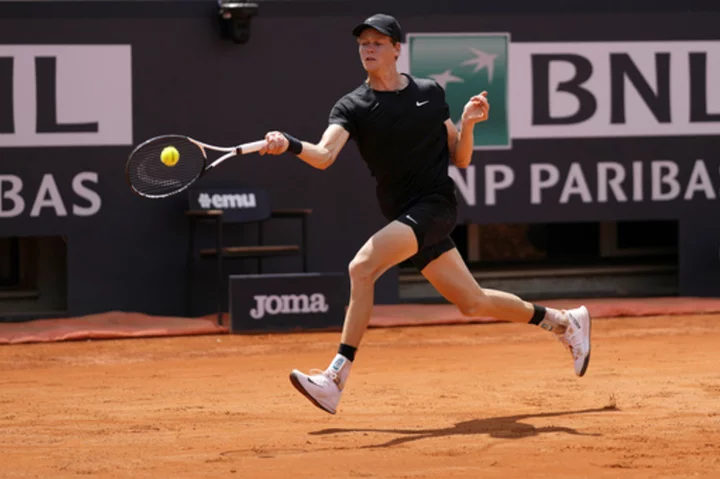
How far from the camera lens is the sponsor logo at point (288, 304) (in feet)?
29.9

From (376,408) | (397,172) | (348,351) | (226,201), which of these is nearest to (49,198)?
(226,201)

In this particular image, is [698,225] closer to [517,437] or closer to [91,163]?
[91,163]

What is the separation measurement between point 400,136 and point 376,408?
1.27 meters

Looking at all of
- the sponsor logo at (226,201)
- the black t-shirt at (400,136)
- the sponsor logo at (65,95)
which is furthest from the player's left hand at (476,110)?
the sponsor logo at (65,95)

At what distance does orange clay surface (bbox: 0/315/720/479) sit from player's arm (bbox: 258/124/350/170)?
1.11 m

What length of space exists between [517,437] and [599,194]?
5.81m

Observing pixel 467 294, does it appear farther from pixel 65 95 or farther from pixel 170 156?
pixel 65 95

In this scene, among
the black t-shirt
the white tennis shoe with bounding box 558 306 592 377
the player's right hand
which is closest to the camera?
the player's right hand

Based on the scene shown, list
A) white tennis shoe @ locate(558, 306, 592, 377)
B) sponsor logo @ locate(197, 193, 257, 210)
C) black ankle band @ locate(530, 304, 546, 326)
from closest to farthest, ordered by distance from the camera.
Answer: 1. black ankle band @ locate(530, 304, 546, 326)
2. white tennis shoe @ locate(558, 306, 592, 377)
3. sponsor logo @ locate(197, 193, 257, 210)

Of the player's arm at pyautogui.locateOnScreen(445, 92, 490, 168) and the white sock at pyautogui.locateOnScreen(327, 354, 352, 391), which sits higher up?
the player's arm at pyautogui.locateOnScreen(445, 92, 490, 168)

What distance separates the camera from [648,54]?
415 inches

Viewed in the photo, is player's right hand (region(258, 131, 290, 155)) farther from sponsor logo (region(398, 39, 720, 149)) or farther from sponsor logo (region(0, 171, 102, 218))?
sponsor logo (region(398, 39, 720, 149))

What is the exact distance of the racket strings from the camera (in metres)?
5.50

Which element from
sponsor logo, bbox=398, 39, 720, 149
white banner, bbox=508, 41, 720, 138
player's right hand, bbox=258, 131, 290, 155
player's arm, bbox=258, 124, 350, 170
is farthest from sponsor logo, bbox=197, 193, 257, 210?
player's right hand, bbox=258, 131, 290, 155
